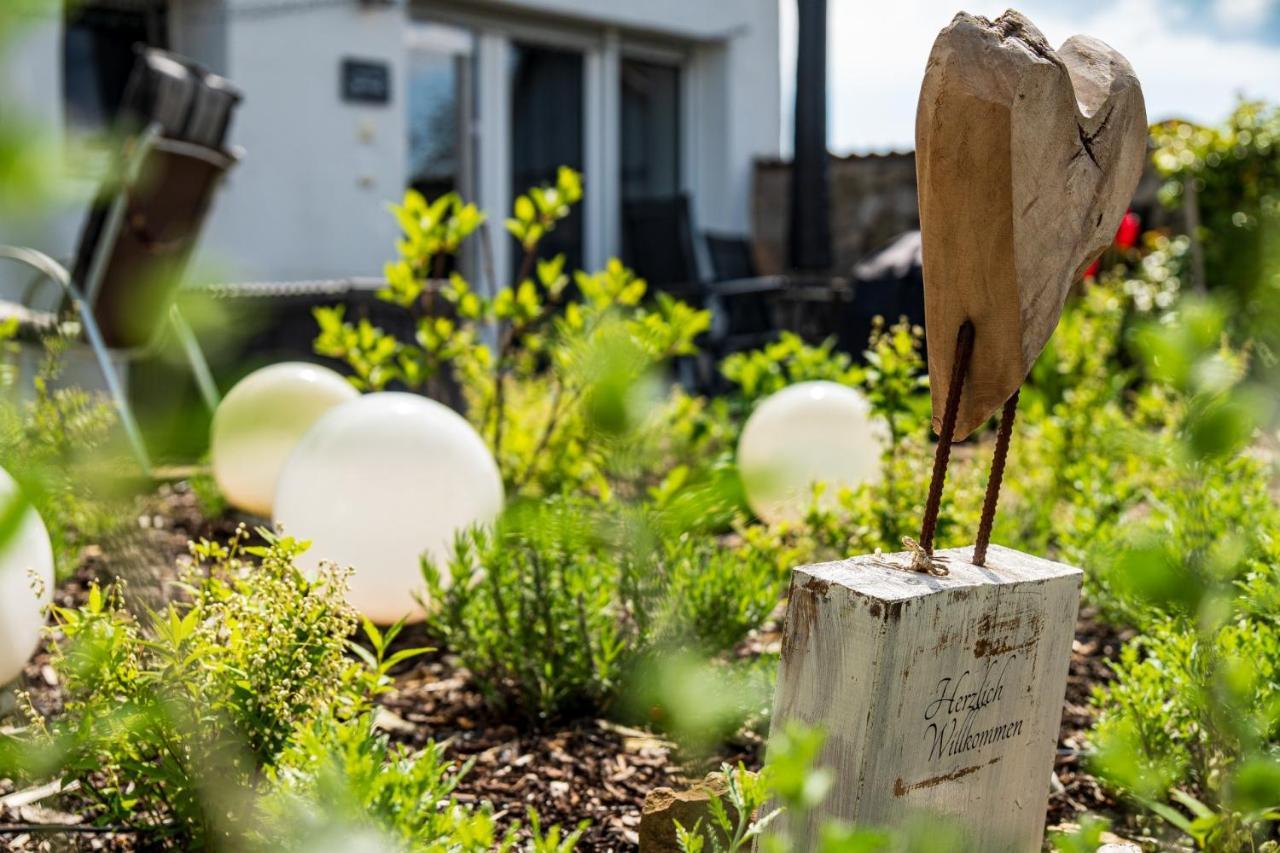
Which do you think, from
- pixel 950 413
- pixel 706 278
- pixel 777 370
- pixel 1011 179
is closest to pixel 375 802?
pixel 950 413

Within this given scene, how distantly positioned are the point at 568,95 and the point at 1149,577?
1018 cm

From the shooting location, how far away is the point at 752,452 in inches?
154

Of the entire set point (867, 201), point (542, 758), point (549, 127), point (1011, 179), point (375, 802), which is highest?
point (549, 127)

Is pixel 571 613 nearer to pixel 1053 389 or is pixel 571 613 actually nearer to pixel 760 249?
pixel 1053 389

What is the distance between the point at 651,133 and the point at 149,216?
7236mm

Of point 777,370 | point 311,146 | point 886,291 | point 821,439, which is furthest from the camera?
point 311,146

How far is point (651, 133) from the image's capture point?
11.2 metres

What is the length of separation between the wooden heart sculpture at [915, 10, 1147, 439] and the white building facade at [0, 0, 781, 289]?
4867mm

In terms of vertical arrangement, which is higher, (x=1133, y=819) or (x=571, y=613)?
(x=571, y=613)

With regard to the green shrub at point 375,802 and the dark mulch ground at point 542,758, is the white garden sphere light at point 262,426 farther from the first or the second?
the green shrub at point 375,802

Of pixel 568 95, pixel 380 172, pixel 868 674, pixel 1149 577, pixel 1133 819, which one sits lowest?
pixel 1133 819

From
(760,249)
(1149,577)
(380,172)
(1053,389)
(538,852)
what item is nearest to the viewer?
(1149,577)

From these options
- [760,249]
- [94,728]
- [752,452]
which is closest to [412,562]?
[94,728]

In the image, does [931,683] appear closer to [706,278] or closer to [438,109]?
[438,109]
